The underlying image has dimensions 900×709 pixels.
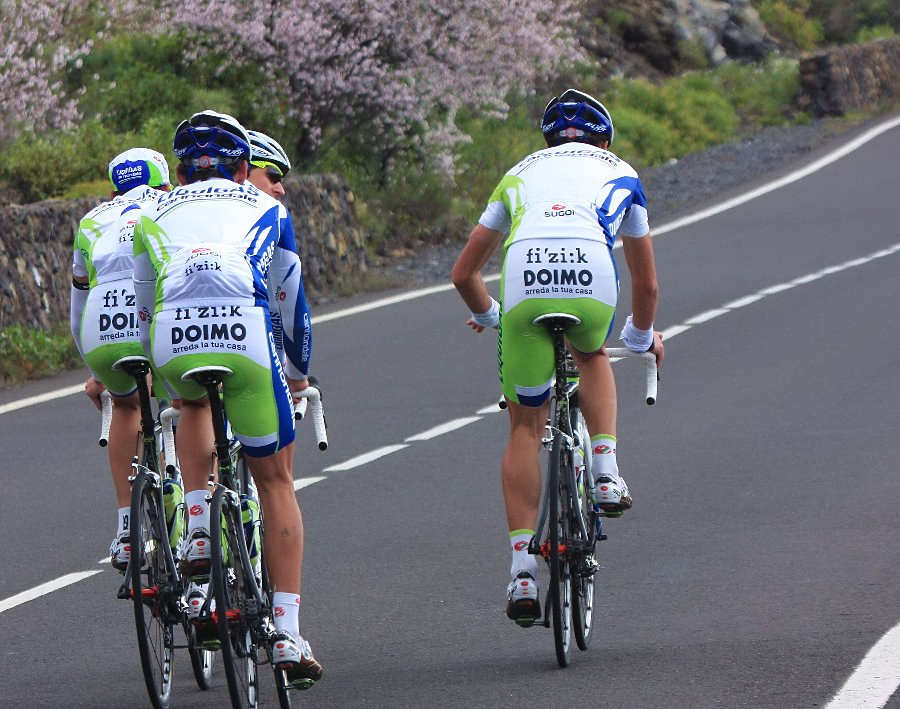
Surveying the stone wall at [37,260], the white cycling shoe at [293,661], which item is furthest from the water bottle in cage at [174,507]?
the stone wall at [37,260]

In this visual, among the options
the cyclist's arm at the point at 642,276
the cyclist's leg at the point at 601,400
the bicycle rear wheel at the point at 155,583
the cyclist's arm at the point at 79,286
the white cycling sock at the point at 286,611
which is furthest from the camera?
the cyclist's arm at the point at 79,286

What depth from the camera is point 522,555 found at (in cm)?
692

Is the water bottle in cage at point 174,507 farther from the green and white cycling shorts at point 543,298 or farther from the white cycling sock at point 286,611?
the green and white cycling shorts at point 543,298

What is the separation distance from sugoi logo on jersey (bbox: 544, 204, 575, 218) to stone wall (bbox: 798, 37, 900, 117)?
28002 millimetres

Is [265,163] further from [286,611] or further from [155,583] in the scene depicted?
[286,611]

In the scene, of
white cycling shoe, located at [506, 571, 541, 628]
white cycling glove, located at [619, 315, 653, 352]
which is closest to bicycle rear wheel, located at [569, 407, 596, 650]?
white cycling shoe, located at [506, 571, 541, 628]

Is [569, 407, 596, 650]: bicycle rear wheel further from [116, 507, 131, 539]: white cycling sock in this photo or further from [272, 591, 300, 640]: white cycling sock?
[116, 507, 131, 539]: white cycling sock

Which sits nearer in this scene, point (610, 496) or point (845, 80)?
point (610, 496)

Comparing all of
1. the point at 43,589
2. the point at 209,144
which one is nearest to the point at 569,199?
the point at 209,144

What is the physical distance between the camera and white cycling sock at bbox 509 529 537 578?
6887 mm

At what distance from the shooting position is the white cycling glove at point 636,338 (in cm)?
749

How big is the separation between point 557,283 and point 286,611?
5.67 feet

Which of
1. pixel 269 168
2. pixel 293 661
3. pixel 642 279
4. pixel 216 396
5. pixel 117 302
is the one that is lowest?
pixel 293 661

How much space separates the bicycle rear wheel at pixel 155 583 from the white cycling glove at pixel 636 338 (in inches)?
80.0
